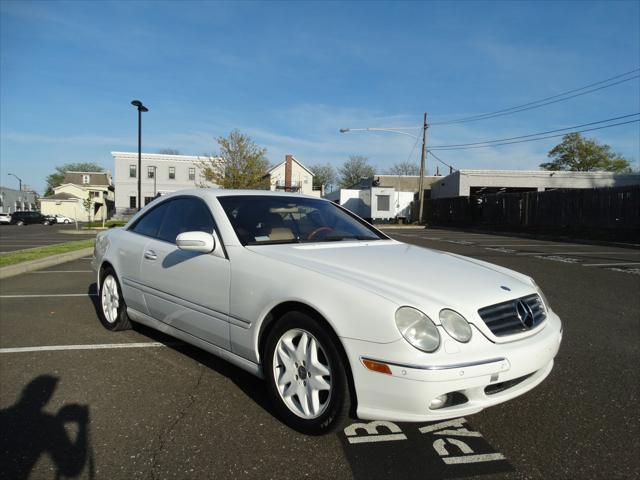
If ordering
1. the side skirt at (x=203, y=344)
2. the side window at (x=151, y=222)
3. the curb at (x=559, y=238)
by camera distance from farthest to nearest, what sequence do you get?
1. the curb at (x=559, y=238)
2. the side window at (x=151, y=222)
3. the side skirt at (x=203, y=344)

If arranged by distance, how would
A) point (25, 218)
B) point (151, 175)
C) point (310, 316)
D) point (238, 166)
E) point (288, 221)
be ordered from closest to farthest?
point (310, 316)
point (288, 221)
point (238, 166)
point (25, 218)
point (151, 175)

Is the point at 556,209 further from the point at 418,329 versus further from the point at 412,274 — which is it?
the point at 418,329

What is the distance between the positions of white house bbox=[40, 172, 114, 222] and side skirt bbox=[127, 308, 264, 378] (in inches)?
2412

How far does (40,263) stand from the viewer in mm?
9867

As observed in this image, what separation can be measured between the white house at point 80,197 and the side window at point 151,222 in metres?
60.8

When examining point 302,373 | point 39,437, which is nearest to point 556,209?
point 302,373

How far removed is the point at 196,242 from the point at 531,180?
4058 cm

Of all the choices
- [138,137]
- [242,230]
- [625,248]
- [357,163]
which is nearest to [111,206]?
[357,163]

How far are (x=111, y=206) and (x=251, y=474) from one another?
75.8 metres

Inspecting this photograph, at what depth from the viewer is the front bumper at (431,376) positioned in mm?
2223

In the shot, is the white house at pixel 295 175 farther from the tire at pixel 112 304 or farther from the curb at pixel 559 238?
the tire at pixel 112 304

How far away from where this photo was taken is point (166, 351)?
13.7 ft

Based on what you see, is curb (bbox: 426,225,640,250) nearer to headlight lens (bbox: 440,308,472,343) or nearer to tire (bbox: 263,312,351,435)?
headlight lens (bbox: 440,308,472,343)

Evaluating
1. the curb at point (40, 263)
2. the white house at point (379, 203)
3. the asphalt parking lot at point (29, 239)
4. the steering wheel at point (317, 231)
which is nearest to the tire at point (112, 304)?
the steering wheel at point (317, 231)
